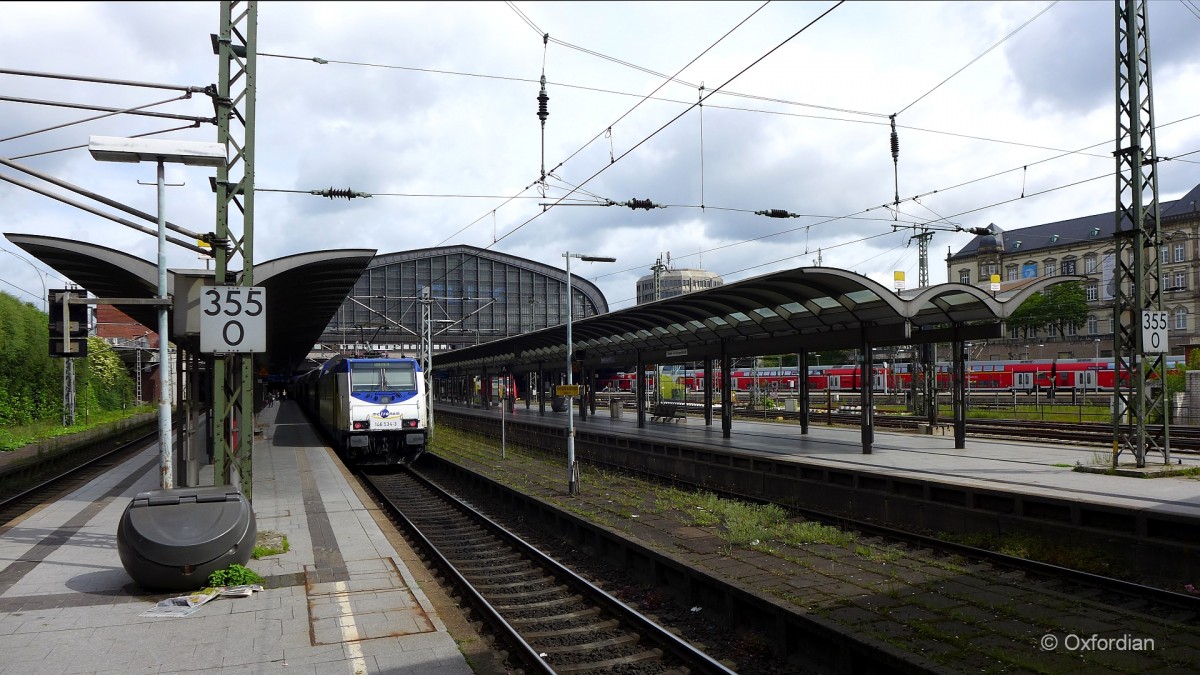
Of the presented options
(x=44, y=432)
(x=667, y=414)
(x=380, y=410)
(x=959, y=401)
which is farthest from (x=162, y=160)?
(x=44, y=432)

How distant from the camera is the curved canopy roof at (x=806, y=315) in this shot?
57.7 ft

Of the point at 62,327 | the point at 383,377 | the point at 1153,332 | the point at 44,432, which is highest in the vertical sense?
the point at 62,327

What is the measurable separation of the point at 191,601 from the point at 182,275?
191 inches

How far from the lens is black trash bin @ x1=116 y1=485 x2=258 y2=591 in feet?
27.4

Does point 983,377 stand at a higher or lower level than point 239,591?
higher

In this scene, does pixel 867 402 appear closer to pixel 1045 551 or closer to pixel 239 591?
pixel 1045 551

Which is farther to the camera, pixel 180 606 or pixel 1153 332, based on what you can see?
pixel 1153 332

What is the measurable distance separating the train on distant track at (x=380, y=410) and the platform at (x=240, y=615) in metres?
9.06

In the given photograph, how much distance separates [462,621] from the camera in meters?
8.54

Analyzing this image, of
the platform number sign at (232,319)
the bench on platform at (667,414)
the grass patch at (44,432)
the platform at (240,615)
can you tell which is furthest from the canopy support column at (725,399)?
the grass patch at (44,432)

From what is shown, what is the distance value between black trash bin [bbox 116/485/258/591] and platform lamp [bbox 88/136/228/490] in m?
0.74

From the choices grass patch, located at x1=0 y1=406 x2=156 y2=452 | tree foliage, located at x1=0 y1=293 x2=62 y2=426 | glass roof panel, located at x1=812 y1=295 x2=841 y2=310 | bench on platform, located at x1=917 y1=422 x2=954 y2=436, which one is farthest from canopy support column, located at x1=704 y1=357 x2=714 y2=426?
tree foliage, located at x1=0 y1=293 x2=62 y2=426

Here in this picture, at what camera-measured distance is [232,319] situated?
32.4ft

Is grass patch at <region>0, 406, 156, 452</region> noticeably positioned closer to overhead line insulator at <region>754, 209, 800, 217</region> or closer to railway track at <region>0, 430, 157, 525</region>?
railway track at <region>0, 430, 157, 525</region>
